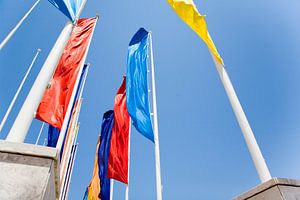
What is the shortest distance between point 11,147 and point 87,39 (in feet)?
16.8

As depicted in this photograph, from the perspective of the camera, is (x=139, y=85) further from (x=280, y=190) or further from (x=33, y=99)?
(x=280, y=190)

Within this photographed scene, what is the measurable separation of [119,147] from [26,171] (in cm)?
674

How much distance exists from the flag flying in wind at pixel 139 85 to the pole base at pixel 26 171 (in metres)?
4.80

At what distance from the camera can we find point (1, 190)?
2.17 m

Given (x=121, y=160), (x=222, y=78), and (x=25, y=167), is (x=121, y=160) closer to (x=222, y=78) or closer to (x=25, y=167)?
(x=222, y=78)

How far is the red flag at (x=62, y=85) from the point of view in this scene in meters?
5.35

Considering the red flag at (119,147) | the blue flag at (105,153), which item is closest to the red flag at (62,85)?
the red flag at (119,147)

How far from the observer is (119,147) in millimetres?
8969

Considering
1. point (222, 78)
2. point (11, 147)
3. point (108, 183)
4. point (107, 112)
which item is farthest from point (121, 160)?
point (11, 147)

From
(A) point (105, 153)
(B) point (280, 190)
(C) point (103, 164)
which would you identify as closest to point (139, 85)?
(A) point (105, 153)

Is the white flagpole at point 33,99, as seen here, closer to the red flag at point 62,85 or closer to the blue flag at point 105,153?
the red flag at point 62,85

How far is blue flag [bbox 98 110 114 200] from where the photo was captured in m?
10.6

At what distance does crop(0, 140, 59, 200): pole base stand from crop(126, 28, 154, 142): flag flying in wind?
4.80 m

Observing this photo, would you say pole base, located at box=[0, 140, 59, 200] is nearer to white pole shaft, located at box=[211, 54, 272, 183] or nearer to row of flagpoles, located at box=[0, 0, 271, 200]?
row of flagpoles, located at box=[0, 0, 271, 200]
